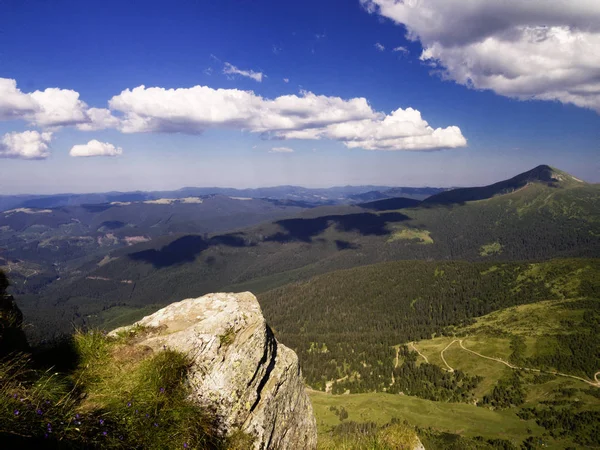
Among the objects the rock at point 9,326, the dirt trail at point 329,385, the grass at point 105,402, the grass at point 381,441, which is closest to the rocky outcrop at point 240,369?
the grass at point 105,402

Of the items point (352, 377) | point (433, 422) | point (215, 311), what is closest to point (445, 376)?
point (433, 422)

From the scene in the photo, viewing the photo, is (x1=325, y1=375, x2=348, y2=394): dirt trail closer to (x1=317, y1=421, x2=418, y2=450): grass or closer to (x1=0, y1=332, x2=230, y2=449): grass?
(x1=317, y1=421, x2=418, y2=450): grass

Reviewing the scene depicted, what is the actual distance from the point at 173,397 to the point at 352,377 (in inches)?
8158

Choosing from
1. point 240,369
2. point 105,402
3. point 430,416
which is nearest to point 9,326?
point 105,402

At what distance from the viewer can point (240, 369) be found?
10898 millimetres

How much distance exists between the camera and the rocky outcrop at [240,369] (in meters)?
10.1

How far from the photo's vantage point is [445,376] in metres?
169

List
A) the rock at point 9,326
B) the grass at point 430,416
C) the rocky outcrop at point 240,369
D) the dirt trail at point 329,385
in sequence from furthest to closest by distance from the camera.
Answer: the dirt trail at point 329,385 < the grass at point 430,416 < the rocky outcrop at point 240,369 < the rock at point 9,326

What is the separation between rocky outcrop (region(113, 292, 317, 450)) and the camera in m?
10.1

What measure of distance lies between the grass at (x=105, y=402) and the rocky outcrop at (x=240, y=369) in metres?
0.65

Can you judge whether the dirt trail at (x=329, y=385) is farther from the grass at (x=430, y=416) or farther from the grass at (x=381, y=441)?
the grass at (x=381, y=441)

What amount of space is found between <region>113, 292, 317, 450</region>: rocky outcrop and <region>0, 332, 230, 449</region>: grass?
0.65m

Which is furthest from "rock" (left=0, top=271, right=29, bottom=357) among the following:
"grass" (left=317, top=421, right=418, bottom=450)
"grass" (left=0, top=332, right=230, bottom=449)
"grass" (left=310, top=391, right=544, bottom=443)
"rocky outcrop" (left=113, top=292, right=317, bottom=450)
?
"grass" (left=310, top=391, right=544, bottom=443)

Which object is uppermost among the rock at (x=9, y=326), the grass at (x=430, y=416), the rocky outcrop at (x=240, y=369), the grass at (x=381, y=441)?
the rock at (x=9, y=326)
